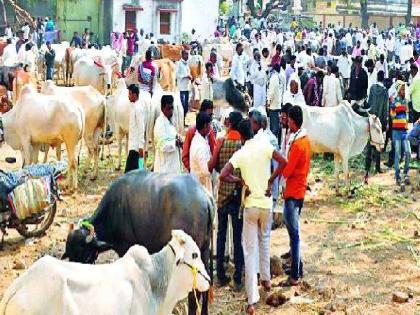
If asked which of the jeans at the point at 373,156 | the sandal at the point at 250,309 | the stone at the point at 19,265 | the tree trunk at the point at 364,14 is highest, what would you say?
the tree trunk at the point at 364,14

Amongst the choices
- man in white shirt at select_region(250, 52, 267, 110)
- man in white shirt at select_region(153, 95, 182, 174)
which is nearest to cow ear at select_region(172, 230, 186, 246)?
man in white shirt at select_region(153, 95, 182, 174)

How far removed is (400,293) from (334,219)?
2797 mm

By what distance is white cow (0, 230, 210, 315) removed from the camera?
4555 millimetres

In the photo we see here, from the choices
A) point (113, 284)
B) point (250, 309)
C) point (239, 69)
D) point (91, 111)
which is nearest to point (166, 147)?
point (250, 309)

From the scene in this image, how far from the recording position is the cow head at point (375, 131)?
11676 millimetres

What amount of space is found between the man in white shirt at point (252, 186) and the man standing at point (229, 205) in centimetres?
24

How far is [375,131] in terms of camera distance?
1175cm

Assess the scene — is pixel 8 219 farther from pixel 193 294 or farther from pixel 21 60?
pixel 21 60

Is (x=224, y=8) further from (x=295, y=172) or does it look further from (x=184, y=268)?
(x=184, y=268)

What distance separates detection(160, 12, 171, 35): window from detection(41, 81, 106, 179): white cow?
76.8 ft

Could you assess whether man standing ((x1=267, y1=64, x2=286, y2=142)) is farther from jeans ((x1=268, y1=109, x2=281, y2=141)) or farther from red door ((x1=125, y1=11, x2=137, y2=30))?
red door ((x1=125, y1=11, x2=137, y2=30))

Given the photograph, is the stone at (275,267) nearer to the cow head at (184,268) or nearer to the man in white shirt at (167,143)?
the man in white shirt at (167,143)

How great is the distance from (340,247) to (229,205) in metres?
2.32

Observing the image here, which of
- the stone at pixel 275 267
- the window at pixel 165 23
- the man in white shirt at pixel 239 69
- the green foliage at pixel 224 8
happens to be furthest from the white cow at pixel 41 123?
the green foliage at pixel 224 8
